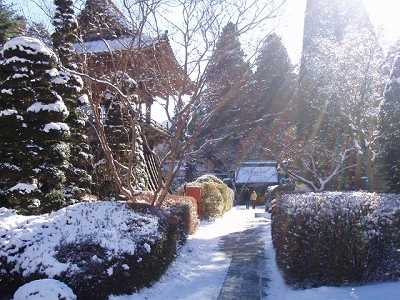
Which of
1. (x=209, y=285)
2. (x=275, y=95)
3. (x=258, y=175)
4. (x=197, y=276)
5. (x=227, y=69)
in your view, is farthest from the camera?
(x=258, y=175)

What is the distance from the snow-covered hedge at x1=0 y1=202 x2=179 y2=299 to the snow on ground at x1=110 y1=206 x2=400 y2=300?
30 cm

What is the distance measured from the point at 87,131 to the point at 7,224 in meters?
8.24

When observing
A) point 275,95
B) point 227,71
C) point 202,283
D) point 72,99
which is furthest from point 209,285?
point 275,95

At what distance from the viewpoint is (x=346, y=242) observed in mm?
5461

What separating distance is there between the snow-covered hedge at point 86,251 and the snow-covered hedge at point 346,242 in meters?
2.41

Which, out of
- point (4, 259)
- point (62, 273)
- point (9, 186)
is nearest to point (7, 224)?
point (4, 259)

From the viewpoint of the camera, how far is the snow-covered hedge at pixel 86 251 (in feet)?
17.6

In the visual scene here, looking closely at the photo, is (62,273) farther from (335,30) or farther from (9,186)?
(335,30)

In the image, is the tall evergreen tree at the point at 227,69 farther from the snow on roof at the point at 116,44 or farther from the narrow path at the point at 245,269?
the narrow path at the point at 245,269

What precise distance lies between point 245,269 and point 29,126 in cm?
618

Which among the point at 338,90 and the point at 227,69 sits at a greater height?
the point at 338,90

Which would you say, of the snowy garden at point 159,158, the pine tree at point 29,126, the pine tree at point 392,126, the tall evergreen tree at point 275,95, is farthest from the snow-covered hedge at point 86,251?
the tall evergreen tree at point 275,95

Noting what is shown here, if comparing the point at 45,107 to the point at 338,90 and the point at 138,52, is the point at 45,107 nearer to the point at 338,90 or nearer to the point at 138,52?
the point at 138,52

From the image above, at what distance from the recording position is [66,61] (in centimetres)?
1198
